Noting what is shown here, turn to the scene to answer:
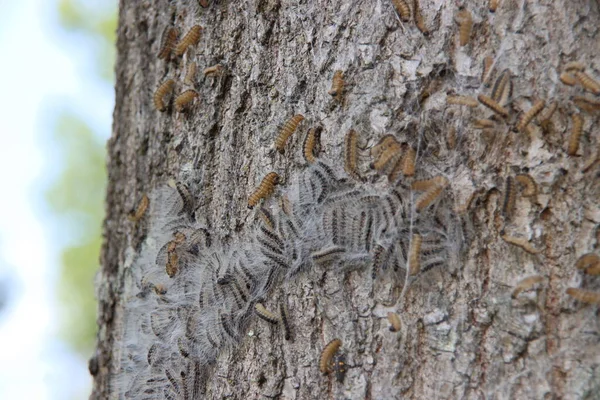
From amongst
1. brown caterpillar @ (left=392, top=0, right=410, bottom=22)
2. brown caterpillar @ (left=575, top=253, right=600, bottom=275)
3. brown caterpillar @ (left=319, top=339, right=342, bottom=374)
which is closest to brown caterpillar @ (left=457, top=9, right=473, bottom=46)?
brown caterpillar @ (left=392, top=0, right=410, bottom=22)

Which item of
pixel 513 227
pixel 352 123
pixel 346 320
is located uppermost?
pixel 352 123

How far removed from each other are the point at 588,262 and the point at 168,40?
1991mm

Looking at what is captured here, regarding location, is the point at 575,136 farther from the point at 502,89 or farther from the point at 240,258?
the point at 240,258

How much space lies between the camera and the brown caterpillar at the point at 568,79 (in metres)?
1.79

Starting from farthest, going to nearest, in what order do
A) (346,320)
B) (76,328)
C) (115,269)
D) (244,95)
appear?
(76,328), (115,269), (244,95), (346,320)

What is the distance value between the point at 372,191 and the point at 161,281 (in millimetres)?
1079

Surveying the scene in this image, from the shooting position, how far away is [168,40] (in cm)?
263

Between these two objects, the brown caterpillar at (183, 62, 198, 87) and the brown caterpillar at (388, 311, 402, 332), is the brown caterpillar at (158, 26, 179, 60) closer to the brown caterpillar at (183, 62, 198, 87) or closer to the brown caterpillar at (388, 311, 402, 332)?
the brown caterpillar at (183, 62, 198, 87)

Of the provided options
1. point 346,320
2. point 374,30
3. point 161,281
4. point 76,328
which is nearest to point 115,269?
point 161,281

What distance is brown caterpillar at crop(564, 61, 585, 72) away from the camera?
5.87 ft

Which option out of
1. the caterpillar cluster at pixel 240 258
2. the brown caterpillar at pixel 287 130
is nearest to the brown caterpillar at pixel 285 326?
the caterpillar cluster at pixel 240 258

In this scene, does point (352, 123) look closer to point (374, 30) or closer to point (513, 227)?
point (374, 30)

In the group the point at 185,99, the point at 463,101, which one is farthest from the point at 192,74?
the point at 463,101

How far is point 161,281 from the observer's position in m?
2.52
